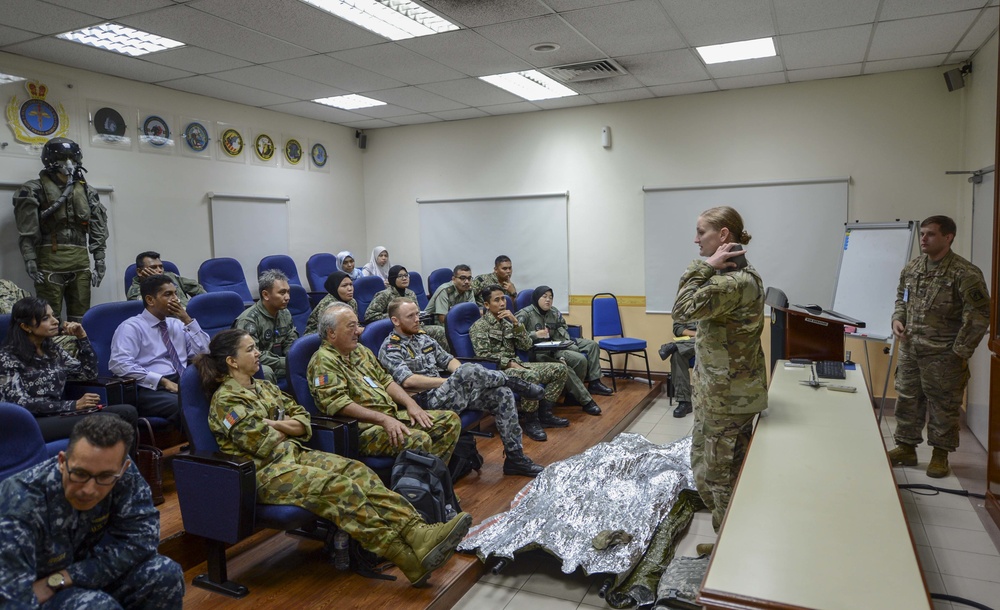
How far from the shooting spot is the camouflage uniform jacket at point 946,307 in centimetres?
372

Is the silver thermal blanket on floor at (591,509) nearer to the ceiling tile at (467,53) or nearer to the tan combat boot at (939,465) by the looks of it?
the tan combat boot at (939,465)

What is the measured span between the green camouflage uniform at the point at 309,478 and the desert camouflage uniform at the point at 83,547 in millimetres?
568

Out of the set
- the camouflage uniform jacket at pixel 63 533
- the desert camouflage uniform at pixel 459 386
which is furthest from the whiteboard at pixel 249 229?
the camouflage uniform jacket at pixel 63 533

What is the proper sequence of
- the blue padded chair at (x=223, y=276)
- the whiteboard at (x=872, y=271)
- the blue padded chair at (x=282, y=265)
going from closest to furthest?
the whiteboard at (x=872, y=271)
the blue padded chair at (x=223, y=276)
the blue padded chair at (x=282, y=265)

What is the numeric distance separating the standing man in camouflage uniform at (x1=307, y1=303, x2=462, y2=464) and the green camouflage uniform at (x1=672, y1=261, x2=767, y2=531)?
1.32 meters

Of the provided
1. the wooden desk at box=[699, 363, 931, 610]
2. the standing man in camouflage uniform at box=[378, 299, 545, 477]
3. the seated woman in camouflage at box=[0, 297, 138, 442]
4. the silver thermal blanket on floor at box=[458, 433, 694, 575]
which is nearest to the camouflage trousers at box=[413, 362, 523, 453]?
the standing man in camouflage uniform at box=[378, 299, 545, 477]

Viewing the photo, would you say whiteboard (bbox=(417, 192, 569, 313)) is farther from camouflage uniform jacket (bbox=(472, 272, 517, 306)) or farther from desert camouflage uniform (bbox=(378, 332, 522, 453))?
desert camouflage uniform (bbox=(378, 332, 522, 453))

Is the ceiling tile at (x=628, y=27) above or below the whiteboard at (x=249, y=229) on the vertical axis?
above

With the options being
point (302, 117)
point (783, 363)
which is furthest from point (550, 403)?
point (302, 117)

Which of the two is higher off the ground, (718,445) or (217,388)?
(217,388)

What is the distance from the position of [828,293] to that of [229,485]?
5402 mm

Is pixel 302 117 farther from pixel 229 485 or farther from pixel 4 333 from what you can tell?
pixel 229 485

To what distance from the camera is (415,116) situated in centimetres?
723

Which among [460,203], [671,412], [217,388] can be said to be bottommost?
[671,412]
